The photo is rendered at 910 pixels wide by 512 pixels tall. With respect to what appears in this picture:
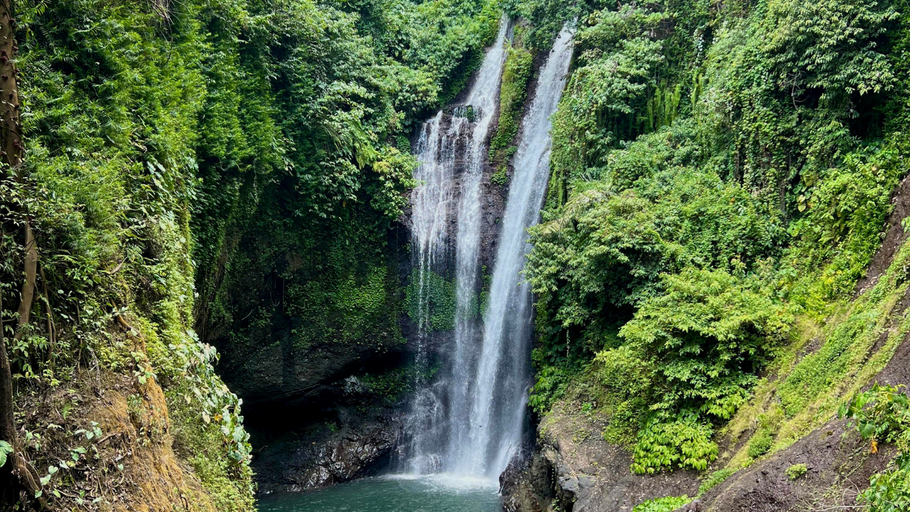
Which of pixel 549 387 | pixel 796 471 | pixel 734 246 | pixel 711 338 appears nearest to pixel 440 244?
pixel 549 387

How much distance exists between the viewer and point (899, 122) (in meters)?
8.32

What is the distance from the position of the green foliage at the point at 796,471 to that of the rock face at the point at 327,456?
11078mm

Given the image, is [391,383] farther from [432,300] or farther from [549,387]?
[549,387]

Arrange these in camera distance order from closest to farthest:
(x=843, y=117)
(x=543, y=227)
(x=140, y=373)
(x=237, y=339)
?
(x=140, y=373) < (x=843, y=117) < (x=543, y=227) < (x=237, y=339)

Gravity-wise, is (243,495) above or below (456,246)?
below

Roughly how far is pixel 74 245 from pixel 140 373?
117 cm

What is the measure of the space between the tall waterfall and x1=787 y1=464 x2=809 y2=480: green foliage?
7966 mm

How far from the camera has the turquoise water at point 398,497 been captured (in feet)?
39.2

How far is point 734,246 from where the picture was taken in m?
9.50

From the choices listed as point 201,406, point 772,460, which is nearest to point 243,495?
point 201,406

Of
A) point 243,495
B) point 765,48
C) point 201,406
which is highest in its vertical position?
point 765,48

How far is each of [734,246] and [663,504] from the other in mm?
4253

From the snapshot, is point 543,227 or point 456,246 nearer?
point 543,227

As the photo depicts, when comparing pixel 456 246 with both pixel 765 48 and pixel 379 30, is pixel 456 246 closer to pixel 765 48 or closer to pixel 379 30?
pixel 379 30
